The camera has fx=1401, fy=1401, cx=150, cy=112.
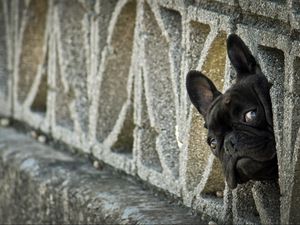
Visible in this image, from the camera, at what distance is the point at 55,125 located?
540 cm

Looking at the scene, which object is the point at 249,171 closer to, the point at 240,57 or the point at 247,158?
the point at 247,158

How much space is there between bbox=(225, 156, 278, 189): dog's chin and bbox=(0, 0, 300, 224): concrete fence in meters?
0.05

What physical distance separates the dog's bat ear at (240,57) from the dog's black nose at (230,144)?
0.16 m

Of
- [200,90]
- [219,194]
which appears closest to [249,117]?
[200,90]

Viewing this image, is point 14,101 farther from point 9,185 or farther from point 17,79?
point 9,185

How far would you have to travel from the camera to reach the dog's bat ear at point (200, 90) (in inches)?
147

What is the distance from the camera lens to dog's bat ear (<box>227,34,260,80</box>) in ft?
11.7

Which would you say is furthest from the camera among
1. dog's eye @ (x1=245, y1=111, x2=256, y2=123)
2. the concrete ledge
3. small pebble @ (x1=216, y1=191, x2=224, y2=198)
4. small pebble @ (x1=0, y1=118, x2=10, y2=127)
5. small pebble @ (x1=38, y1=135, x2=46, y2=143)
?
small pebble @ (x1=0, y1=118, x2=10, y2=127)

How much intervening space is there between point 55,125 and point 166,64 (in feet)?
3.45

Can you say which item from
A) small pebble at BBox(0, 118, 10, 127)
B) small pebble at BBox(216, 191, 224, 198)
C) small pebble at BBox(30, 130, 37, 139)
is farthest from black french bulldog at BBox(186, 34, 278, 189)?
small pebble at BBox(0, 118, 10, 127)

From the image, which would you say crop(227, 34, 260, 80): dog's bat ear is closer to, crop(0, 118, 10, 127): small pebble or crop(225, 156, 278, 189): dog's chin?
crop(225, 156, 278, 189): dog's chin

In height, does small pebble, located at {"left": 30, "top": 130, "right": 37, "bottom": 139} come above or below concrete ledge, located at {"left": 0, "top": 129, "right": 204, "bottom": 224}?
above

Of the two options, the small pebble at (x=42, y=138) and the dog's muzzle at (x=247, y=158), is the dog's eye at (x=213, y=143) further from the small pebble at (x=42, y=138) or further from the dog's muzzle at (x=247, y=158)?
the small pebble at (x=42, y=138)

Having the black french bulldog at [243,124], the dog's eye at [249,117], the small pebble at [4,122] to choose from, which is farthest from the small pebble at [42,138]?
the dog's eye at [249,117]
